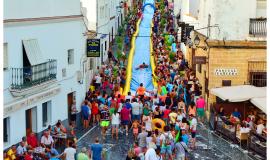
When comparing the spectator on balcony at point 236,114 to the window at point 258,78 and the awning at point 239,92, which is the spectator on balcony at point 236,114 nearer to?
the awning at point 239,92

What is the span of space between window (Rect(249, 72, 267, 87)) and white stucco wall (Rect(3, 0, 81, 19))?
9.34 metres

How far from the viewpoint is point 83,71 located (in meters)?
34.5

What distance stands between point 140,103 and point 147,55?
89.9ft

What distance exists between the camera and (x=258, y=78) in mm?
32188

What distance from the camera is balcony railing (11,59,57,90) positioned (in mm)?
24594

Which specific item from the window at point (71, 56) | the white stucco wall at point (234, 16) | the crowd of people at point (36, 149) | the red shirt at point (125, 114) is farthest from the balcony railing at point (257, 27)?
the crowd of people at point (36, 149)

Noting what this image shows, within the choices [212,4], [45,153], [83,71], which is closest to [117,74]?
[83,71]

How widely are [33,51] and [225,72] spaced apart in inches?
417

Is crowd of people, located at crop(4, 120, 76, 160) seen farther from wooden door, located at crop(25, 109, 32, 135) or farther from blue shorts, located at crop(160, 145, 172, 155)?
blue shorts, located at crop(160, 145, 172, 155)

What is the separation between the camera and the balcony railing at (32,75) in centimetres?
2459

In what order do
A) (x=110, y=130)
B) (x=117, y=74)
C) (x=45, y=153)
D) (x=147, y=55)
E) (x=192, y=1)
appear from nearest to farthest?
(x=45, y=153), (x=110, y=130), (x=117, y=74), (x=192, y=1), (x=147, y=55)

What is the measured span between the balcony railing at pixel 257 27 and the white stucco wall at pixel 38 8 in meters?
8.69

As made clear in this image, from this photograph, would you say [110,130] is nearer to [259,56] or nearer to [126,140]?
[126,140]

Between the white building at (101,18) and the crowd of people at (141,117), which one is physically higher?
the white building at (101,18)
